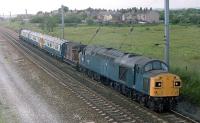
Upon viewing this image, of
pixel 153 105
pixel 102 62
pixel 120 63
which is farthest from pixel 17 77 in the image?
pixel 153 105

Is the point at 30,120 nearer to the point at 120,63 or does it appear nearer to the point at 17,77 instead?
the point at 120,63

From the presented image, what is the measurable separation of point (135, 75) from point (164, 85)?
281 cm

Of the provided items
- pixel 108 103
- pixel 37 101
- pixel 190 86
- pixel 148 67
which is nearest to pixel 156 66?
pixel 148 67

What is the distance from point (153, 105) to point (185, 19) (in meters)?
114

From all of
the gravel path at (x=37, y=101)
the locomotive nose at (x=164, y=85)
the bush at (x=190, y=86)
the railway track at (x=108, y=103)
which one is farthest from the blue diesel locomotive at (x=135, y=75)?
the gravel path at (x=37, y=101)

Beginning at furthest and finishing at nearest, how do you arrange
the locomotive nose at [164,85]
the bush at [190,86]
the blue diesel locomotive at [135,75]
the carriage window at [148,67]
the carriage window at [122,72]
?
the carriage window at [122,72], the bush at [190,86], the carriage window at [148,67], the blue diesel locomotive at [135,75], the locomotive nose at [164,85]

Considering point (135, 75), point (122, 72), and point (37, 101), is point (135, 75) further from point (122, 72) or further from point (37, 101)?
point (37, 101)

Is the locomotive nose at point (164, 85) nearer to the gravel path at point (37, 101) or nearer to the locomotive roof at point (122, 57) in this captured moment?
the locomotive roof at point (122, 57)

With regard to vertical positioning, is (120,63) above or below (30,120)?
above

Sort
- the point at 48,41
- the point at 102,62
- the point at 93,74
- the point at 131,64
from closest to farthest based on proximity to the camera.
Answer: the point at 131,64, the point at 102,62, the point at 93,74, the point at 48,41

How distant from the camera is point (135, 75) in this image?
25.8 m

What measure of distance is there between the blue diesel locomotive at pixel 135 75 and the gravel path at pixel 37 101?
10.6 feet

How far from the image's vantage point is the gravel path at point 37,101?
22781 mm

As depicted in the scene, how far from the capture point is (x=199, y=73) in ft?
Result: 93.4
